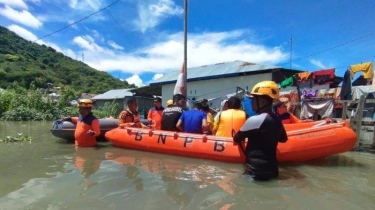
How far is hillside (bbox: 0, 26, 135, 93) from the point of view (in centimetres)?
6200

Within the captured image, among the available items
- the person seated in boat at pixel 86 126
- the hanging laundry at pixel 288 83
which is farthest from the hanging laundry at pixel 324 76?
the person seated in boat at pixel 86 126

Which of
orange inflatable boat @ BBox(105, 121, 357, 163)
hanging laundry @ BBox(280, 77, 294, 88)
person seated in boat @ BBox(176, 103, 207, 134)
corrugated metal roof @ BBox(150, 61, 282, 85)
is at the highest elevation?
corrugated metal roof @ BBox(150, 61, 282, 85)

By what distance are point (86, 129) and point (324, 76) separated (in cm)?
1058

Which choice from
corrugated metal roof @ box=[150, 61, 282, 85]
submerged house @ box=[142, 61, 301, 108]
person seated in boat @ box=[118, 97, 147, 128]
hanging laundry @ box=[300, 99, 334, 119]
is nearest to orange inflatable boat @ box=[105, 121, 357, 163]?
person seated in boat @ box=[118, 97, 147, 128]

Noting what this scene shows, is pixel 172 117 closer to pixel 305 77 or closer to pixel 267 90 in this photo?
pixel 267 90

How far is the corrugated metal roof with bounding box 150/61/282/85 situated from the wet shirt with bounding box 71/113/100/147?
12.0 m

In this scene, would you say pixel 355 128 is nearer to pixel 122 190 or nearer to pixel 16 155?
pixel 122 190

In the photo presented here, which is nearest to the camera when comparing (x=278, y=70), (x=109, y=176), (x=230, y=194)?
(x=230, y=194)

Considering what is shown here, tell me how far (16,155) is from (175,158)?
3637 mm

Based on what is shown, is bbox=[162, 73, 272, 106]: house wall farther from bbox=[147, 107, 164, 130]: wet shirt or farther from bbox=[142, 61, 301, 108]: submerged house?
bbox=[147, 107, 164, 130]: wet shirt

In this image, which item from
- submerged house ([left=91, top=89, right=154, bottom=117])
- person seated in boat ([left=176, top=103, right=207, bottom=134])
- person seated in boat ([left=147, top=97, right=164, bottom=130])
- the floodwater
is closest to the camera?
the floodwater

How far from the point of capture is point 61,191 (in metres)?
3.95

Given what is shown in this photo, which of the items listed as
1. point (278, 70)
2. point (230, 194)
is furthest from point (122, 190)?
point (278, 70)

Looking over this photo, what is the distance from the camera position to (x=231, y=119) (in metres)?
5.85
